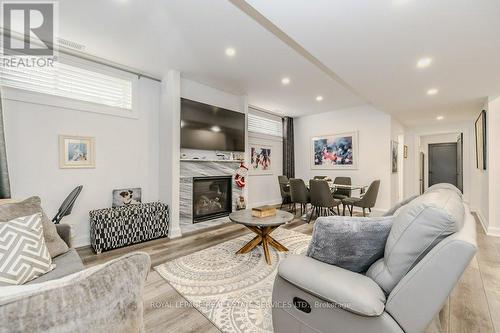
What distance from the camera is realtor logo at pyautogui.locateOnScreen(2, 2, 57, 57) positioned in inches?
86.8

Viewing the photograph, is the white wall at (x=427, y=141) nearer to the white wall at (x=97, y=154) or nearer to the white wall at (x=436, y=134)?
the white wall at (x=436, y=134)

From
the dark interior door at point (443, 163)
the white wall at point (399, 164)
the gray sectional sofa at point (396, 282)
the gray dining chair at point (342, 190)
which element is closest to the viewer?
the gray sectional sofa at point (396, 282)

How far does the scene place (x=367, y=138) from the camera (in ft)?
18.0

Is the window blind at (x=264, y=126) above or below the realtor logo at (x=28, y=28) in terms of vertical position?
below

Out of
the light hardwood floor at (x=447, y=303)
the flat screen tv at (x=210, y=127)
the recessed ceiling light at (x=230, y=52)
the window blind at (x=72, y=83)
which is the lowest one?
the light hardwood floor at (x=447, y=303)

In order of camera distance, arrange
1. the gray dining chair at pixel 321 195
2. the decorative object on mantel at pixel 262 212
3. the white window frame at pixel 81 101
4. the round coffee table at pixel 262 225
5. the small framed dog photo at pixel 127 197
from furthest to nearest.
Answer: the gray dining chair at pixel 321 195, the small framed dog photo at pixel 127 197, the decorative object on mantel at pixel 262 212, the white window frame at pixel 81 101, the round coffee table at pixel 262 225

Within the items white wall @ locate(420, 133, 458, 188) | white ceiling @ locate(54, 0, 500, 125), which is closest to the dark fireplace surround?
white ceiling @ locate(54, 0, 500, 125)

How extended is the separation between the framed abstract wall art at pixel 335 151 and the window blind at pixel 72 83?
187 inches

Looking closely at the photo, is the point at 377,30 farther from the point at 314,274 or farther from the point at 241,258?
the point at 241,258

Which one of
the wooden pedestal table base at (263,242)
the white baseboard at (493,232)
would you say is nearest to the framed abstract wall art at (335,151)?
the white baseboard at (493,232)

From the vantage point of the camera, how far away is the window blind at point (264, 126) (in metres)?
5.77

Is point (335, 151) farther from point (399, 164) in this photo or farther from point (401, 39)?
point (401, 39)

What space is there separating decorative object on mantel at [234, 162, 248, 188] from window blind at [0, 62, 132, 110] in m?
2.26

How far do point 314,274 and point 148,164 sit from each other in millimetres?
3337
